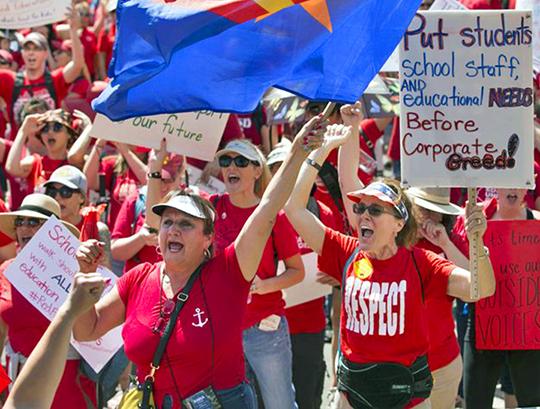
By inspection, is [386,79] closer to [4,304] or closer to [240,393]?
[4,304]

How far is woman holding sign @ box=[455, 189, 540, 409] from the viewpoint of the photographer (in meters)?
7.36

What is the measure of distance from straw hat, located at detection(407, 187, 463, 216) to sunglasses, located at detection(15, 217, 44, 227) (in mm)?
2132

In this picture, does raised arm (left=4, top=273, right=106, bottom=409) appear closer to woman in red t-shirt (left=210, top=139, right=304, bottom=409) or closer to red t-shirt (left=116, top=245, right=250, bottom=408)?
red t-shirt (left=116, top=245, right=250, bottom=408)

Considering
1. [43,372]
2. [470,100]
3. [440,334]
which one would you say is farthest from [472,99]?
[43,372]

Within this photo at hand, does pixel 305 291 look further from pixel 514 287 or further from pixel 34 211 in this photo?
pixel 34 211

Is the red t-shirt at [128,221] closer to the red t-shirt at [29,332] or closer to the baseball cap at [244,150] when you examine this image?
the baseball cap at [244,150]

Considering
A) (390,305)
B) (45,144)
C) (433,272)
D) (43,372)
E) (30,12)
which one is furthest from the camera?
(30,12)

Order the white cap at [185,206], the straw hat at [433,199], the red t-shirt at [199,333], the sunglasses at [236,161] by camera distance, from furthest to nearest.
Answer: the sunglasses at [236,161], the straw hat at [433,199], the white cap at [185,206], the red t-shirt at [199,333]

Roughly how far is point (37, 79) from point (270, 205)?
6341 mm

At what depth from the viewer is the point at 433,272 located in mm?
6012

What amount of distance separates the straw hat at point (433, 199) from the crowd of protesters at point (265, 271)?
11 millimetres

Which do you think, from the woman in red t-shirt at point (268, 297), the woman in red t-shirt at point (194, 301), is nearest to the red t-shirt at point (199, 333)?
the woman in red t-shirt at point (194, 301)

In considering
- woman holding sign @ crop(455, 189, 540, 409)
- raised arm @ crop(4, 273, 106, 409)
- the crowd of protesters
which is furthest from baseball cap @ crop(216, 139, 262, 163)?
raised arm @ crop(4, 273, 106, 409)

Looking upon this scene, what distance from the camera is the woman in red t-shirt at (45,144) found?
924cm
